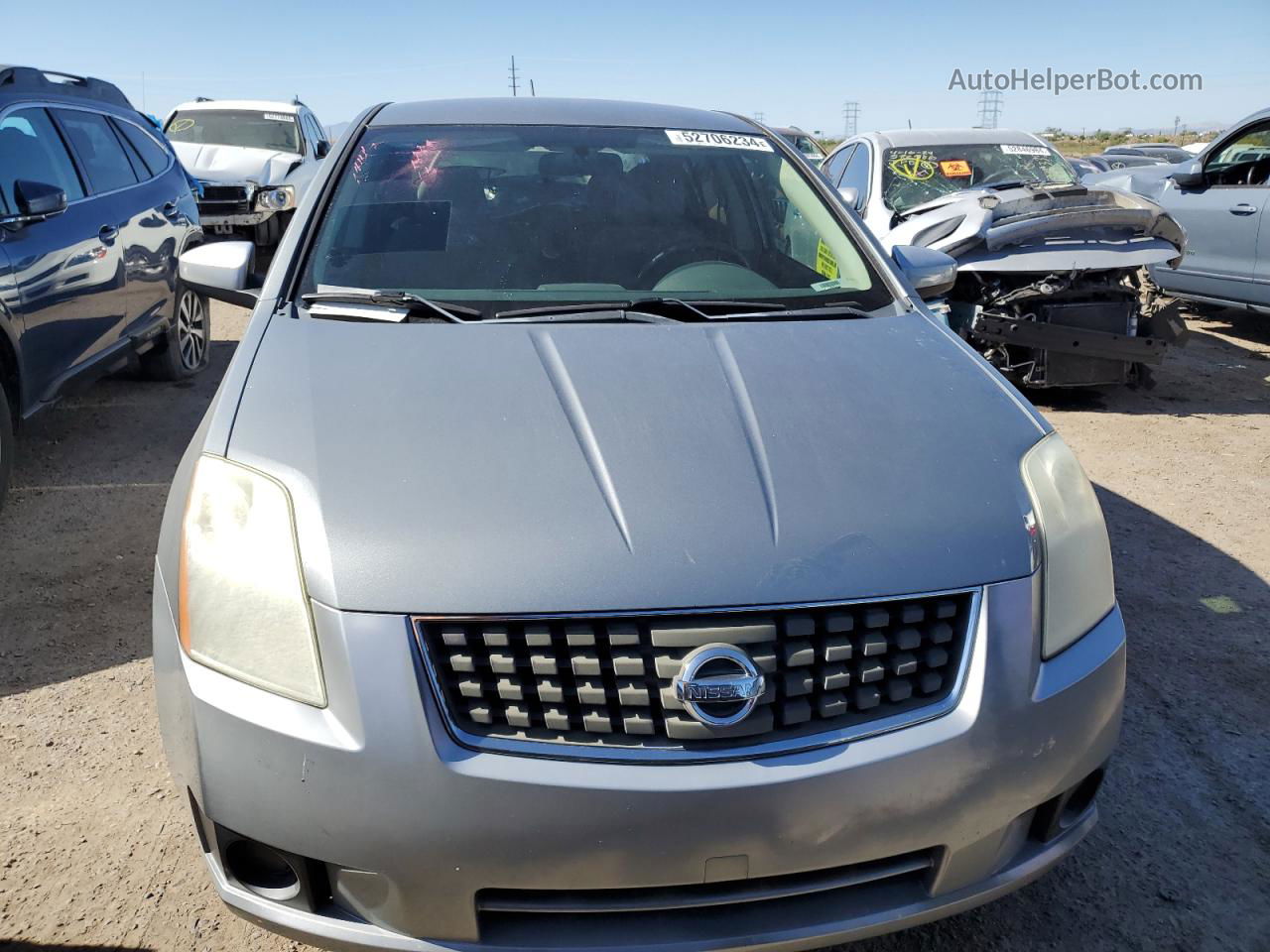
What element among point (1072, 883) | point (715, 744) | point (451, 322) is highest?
point (451, 322)

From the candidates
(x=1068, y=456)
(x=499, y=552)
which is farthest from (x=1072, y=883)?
(x=499, y=552)

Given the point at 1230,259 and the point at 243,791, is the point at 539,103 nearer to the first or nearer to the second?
the point at 243,791

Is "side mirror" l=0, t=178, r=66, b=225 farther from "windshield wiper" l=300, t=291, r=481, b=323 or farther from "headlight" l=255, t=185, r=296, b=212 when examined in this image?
"headlight" l=255, t=185, r=296, b=212

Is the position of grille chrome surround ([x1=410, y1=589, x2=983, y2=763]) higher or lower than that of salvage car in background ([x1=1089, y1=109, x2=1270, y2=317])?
lower

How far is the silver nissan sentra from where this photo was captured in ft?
5.26

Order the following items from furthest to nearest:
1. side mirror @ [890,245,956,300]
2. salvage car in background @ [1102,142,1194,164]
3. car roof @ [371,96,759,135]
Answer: salvage car in background @ [1102,142,1194,164]
car roof @ [371,96,759,135]
side mirror @ [890,245,956,300]

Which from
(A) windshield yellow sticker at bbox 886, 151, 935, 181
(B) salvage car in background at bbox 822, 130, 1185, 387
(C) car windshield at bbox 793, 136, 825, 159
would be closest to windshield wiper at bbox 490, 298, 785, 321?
(B) salvage car in background at bbox 822, 130, 1185, 387

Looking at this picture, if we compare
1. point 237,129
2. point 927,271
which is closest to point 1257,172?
point 927,271

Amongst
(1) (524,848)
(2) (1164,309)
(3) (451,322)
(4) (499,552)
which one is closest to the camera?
(1) (524,848)

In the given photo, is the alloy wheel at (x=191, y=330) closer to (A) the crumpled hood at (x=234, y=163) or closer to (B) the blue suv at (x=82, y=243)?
(B) the blue suv at (x=82, y=243)

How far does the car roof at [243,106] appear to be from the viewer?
12.3 metres

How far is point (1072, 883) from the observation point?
7.61 feet

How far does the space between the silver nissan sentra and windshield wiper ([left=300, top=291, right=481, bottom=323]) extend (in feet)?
1.05

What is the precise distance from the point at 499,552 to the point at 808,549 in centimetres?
52
